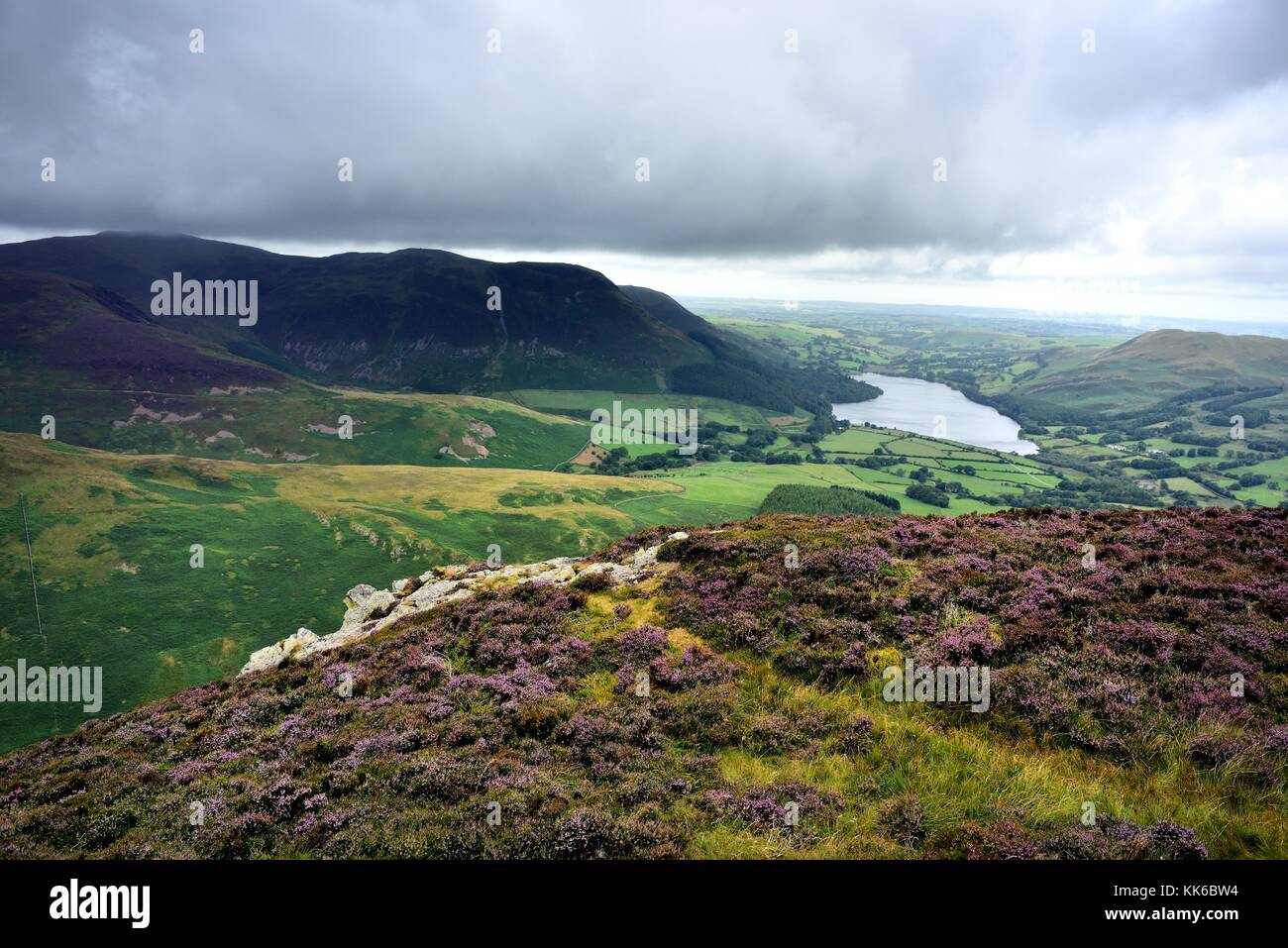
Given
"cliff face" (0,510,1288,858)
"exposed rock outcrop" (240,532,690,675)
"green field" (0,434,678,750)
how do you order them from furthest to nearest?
"green field" (0,434,678,750)
"exposed rock outcrop" (240,532,690,675)
"cliff face" (0,510,1288,858)

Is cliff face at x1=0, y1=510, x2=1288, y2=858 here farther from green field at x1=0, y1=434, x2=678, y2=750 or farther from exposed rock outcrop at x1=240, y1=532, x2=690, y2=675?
green field at x1=0, y1=434, x2=678, y2=750

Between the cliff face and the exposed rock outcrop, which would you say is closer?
the cliff face

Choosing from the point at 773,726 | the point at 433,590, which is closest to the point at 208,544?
the point at 433,590

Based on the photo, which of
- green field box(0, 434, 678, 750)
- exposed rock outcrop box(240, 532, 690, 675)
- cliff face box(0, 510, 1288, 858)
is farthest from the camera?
green field box(0, 434, 678, 750)

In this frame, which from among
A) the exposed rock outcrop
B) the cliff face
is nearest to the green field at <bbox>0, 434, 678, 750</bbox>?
the exposed rock outcrop

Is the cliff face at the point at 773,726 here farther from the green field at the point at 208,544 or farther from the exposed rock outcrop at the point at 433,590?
the green field at the point at 208,544
